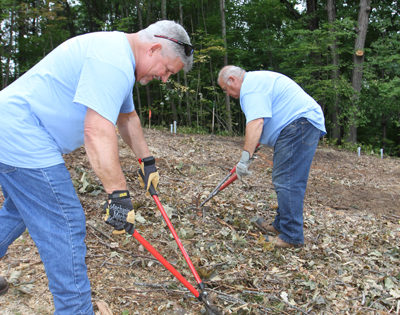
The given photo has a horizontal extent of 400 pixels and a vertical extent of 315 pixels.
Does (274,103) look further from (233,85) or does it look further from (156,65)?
(156,65)

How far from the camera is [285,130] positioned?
11.5 feet

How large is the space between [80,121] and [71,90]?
174mm

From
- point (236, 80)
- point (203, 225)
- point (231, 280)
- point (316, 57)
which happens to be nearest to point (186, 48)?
point (236, 80)

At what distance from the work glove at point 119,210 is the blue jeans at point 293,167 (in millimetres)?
1991

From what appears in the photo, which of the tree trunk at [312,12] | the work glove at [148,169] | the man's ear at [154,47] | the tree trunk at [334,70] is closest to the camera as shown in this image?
the man's ear at [154,47]

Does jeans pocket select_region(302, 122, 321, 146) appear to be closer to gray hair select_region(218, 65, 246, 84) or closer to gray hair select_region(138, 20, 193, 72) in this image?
gray hair select_region(218, 65, 246, 84)

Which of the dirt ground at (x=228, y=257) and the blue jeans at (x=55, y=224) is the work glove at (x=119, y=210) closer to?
the blue jeans at (x=55, y=224)

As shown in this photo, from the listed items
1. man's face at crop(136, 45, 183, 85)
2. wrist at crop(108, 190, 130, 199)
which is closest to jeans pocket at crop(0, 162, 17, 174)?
wrist at crop(108, 190, 130, 199)

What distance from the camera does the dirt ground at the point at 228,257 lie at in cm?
264

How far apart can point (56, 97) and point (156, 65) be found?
0.62 meters

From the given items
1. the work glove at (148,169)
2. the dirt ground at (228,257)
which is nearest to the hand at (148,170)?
the work glove at (148,169)

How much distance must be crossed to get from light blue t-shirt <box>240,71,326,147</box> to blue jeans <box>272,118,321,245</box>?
0.07 meters

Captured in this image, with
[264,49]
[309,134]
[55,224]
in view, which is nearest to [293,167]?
[309,134]

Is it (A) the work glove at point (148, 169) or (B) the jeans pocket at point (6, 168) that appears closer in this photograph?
(B) the jeans pocket at point (6, 168)
